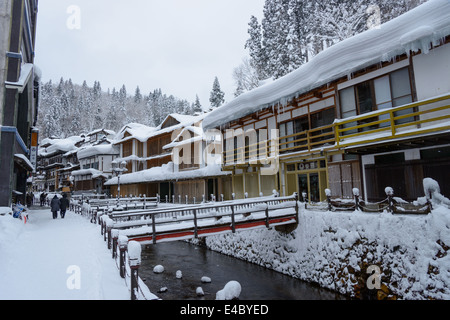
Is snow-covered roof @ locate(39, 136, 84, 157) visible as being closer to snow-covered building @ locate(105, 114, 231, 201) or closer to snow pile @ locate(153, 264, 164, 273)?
snow-covered building @ locate(105, 114, 231, 201)

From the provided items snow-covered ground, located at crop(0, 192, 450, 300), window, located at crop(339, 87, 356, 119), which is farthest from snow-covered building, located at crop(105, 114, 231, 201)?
snow-covered ground, located at crop(0, 192, 450, 300)

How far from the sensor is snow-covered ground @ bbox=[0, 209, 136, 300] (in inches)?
229

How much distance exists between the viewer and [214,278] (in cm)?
1435

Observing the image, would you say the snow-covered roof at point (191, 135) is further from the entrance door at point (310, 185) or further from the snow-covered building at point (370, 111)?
the entrance door at point (310, 185)

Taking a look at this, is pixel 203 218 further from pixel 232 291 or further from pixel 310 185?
pixel 310 185

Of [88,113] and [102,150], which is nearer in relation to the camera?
[102,150]

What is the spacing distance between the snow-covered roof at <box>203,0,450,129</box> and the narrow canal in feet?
37.2

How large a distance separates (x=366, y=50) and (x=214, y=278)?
570 inches

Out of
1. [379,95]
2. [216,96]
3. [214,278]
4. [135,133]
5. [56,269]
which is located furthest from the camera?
[216,96]

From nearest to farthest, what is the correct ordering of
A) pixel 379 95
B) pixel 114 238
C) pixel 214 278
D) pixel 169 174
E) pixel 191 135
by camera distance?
pixel 114 238 < pixel 379 95 < pixel 214 278 < pixel 169 174 < pixel 191 135

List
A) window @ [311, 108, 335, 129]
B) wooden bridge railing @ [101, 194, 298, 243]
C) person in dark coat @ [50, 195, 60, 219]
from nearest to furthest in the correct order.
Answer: wooden bridge railing @ [101, 194, 298, 243] → window @ [311, 108, 335, 129] → person in dark coat @ [50, 195, 60, 219]

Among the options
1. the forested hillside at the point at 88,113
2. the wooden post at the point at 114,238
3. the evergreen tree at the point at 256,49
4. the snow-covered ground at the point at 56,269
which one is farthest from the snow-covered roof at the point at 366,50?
the forested hillside at the point at 88,113

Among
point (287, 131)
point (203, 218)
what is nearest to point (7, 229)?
point (203, 218)
